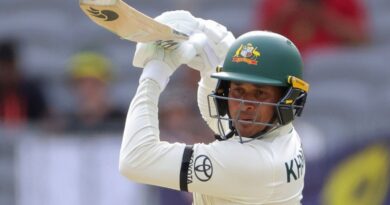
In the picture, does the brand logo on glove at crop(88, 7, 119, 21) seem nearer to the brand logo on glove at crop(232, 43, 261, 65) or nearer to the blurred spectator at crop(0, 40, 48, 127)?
the brand logo on glove at crop(232, 43, 261, 65)

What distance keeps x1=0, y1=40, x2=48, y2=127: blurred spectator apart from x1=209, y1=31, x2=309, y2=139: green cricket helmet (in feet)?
12.5

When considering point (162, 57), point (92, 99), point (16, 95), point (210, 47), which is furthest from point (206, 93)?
point (16, 95)

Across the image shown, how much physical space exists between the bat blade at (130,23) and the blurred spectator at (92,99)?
3083mm

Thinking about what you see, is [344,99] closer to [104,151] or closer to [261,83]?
[104,151]

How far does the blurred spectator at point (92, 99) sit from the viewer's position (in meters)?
7.18

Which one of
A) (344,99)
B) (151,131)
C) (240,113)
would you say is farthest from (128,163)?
(344,99)

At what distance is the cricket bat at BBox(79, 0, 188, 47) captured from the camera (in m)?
3.92

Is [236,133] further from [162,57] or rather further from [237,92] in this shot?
[162,57]

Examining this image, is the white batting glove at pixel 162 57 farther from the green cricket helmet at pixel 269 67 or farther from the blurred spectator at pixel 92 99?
the blurred spectator at pixel 92 99

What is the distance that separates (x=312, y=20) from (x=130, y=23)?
3.72 m

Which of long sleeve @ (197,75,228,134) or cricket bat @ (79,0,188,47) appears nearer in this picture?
cricket bat @ (79,0,188,47)

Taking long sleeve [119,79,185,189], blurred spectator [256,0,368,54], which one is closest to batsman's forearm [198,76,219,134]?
long sleeve [119,79,185,189]

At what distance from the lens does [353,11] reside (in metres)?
7.70

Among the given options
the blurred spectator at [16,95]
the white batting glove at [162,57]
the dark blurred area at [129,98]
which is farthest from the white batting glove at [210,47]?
the blurred spectator at [16,95]
